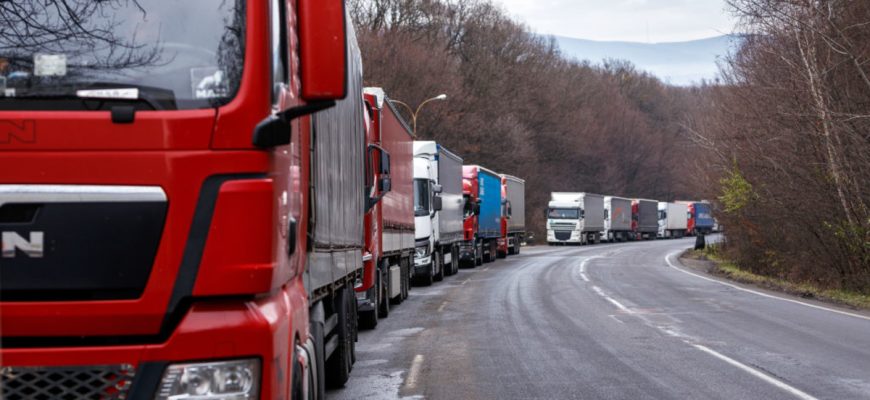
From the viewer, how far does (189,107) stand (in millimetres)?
4402

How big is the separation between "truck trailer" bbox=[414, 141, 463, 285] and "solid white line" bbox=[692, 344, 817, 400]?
14.6m

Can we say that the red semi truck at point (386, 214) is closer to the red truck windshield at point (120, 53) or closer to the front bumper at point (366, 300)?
the front bumper at point (366, 300)

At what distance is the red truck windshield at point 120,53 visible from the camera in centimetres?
441

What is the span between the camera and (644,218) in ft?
311

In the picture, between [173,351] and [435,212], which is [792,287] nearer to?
[435,212]

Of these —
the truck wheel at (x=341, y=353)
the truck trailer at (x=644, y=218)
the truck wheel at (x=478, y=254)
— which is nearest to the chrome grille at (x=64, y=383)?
the truck wheel at (x=341, y=353)

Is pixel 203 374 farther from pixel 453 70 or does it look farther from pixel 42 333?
pixel 453 70

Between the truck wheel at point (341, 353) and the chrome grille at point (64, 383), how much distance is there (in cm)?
520

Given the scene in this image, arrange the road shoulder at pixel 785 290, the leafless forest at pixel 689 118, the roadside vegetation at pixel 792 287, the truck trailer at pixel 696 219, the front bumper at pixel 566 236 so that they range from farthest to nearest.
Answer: the truck trailer at pixel 696 219, the front bumper at pixel 566 236, the leafless forest at pixel 689 118, the roadside vegetation at pixel 792 287, the road shoulder at pixel 785 290

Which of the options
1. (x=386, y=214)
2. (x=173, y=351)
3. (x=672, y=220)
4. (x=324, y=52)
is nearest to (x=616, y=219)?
(x=672, y=220)

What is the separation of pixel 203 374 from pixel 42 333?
688mm

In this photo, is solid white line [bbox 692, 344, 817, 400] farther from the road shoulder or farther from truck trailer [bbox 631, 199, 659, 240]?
truck trailer [bbox 631, 199, 659, 240]

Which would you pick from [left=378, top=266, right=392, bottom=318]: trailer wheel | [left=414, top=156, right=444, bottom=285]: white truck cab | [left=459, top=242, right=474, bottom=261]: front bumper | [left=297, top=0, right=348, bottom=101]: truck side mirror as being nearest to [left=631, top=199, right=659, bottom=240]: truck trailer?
[left=459, top=242, right=474, bottom=261]: front bumper

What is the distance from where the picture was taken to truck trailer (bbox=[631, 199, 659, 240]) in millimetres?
92375
